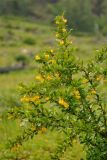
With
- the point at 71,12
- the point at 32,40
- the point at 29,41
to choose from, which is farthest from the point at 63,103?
the point at 71,12

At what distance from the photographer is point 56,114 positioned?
12945 millimetres

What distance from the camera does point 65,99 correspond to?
40.9 feet

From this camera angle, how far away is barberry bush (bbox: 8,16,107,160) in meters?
12.7

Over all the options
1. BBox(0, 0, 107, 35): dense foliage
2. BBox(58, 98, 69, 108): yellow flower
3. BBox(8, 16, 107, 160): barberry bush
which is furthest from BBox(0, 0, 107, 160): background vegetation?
BBox(58, 98, 69, 108): yellow flower

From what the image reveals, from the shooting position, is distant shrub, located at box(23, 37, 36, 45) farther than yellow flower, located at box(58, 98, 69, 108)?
Yes

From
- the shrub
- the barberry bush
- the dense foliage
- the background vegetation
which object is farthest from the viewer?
the dense foliage

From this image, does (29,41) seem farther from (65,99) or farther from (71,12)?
(65,99)

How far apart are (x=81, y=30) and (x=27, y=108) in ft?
304

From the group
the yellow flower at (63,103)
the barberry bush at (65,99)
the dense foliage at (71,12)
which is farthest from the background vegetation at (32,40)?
the yellow flower at (63,103)

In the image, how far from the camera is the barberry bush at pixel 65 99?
12656 millimetres

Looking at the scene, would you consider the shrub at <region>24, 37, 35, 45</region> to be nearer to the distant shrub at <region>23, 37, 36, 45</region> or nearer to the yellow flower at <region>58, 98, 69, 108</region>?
the distant shrub at <region>23, 37, 36, 45</region>

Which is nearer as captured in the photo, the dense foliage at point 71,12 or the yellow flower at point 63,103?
the yellow flower at point 63,103

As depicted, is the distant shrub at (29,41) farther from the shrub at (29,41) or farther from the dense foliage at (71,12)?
the dense foliage at (71,12)

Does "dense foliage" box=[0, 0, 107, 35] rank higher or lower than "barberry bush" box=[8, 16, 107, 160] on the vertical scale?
lower
